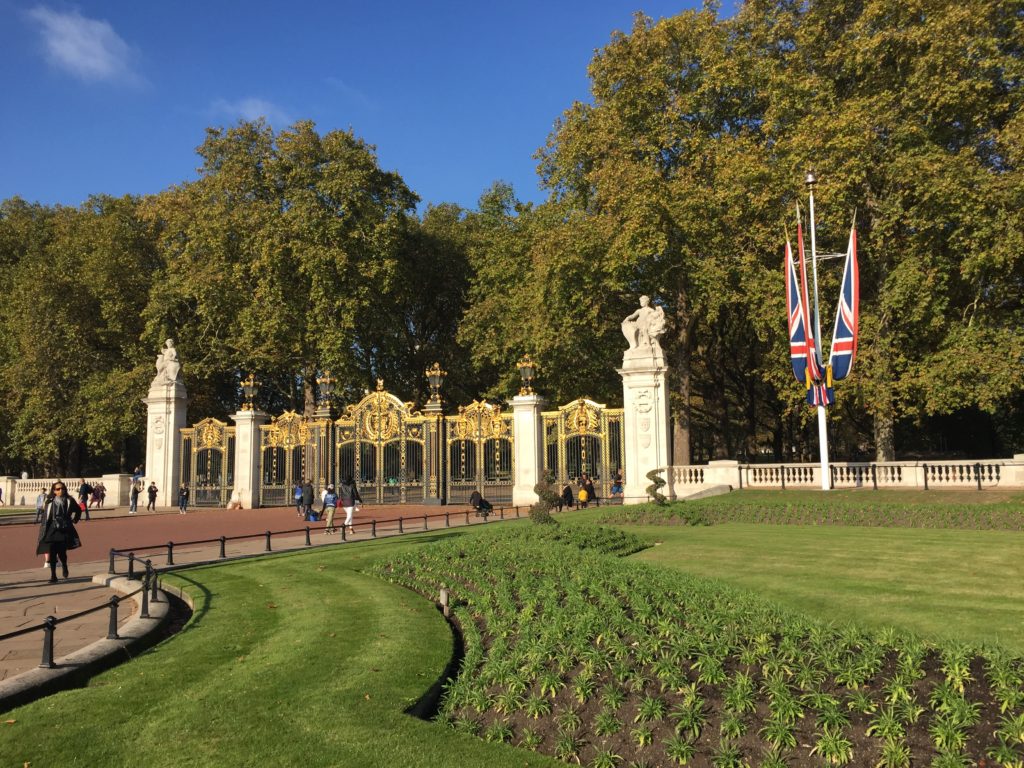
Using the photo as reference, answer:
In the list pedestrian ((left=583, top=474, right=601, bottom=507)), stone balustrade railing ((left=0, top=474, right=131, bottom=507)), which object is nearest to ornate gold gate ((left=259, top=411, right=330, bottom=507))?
stone balustrade railing ((left=0, top=474, right=131, bottom=507))

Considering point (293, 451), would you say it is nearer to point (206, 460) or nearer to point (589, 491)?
point (206, 460)

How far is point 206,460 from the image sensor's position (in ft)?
110

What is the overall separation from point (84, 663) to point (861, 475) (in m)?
22.2

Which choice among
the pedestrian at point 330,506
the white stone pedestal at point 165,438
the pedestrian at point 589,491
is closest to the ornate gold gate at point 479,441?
the pedestrian at point 589,491

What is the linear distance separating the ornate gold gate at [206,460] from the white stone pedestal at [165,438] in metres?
0.35

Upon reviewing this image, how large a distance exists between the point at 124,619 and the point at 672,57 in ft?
94.0

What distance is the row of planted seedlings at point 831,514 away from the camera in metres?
16.4

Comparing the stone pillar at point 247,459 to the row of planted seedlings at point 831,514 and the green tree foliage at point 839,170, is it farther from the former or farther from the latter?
the row of planted seedlings at point 831,514

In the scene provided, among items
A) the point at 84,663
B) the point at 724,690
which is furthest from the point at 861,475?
the point at 84,663

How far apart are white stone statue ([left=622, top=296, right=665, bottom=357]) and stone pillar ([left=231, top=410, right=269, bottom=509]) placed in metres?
15.6

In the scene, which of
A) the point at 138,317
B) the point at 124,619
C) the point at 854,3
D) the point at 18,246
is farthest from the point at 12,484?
the point at 854,3

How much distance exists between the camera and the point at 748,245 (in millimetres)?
28781

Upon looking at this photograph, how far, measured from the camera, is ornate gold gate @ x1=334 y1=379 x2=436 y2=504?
29.2 meters

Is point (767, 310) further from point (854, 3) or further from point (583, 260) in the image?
point (854, 3)
